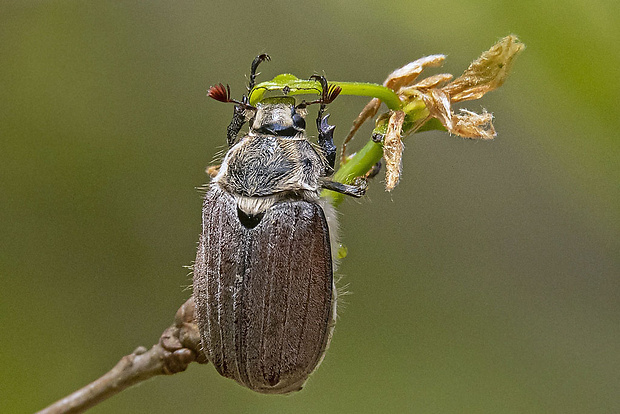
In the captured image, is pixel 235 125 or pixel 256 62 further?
pixel 235 125

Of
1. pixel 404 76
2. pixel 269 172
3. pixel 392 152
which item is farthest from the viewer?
pixel 269 172

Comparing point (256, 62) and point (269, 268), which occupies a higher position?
point (256, 62)

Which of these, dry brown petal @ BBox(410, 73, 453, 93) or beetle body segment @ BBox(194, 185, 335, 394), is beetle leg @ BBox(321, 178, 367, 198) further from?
dry brown petal @ BBox(410, 73, 453, 93)

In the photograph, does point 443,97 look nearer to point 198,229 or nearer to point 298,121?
point 298,121

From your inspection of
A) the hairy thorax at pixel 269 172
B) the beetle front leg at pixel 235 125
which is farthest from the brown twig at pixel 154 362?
the beetle front leg at pixel 235 125

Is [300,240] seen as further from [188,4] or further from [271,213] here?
[188,4]

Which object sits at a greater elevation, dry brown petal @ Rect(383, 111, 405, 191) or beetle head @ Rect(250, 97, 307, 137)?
beetle head @ Rect(250, 97, 307, 137)

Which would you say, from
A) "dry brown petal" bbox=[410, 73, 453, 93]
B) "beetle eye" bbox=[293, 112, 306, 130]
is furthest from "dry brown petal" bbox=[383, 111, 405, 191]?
"beetle eye" bbox=[293, 112, 306, 130]

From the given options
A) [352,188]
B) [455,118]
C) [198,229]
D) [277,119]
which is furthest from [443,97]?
[198,229]
